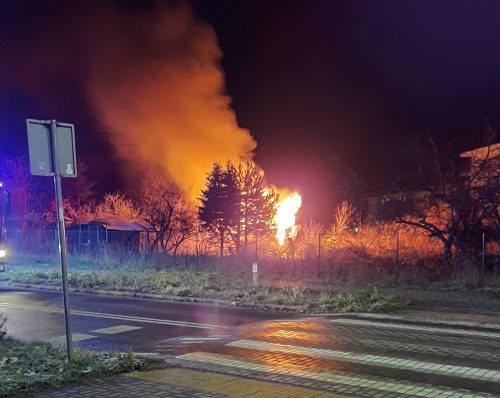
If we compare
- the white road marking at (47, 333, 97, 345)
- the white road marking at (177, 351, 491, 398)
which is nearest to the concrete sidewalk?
the white road marking at (177, 351, 491, 398)

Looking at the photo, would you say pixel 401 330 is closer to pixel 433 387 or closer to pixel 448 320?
pixel 448 320

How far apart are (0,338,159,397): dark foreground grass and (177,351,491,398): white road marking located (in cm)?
92

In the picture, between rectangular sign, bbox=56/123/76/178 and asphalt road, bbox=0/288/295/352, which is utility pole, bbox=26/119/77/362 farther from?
asphalt road, bbox=0/288/295/352

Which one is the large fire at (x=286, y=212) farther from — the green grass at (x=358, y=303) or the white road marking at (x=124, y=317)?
the white road marking at (x=124, y=317)

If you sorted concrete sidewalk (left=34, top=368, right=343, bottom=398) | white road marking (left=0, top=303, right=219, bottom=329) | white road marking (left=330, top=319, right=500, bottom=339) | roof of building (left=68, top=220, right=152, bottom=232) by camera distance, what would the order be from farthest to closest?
roof of building (left=68, top=220, right=152, bottom=232), white road marking (left=0, top=303, right=219, bottom=329), white road marking (left=330, top=319, right=500, bottom=339), concrete sidewalk (left=34, top=368, right=343, bottom=398)

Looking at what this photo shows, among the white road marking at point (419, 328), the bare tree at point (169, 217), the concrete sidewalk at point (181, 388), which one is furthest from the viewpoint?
the bare tree at point (169, 217)

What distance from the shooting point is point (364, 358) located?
7711 mm

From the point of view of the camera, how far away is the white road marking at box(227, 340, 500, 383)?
680 cm

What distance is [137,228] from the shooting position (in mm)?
39219

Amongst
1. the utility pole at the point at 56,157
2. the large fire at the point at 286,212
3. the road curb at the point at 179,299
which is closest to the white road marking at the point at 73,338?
the utility pole at the point at 56,157

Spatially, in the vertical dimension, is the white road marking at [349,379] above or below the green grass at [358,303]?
above

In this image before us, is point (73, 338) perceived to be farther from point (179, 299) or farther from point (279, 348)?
point (179, 299)

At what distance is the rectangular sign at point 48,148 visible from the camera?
6645 mm

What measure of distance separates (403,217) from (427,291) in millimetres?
5871
